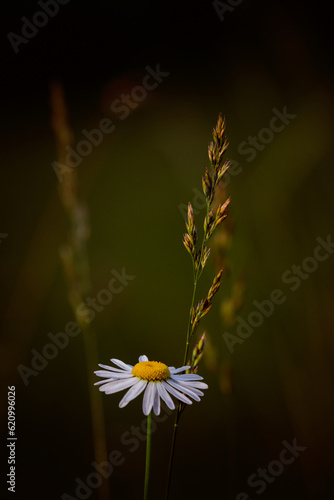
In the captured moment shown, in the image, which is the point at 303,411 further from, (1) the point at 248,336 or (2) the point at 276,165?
(2) the point at 276,165

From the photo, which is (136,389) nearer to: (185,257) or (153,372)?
(153,372)

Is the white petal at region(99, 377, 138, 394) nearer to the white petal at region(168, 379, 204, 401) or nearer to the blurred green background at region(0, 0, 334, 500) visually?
the white petal at region(168, 379, 204, 401)

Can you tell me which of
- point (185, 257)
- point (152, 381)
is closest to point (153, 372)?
point (152, 381)

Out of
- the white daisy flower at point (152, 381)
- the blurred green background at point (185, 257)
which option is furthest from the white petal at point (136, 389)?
the blurred green background at point (185, 257)

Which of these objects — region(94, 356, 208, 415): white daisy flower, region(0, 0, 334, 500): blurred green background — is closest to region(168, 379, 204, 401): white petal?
region(94, 356, 208, 415): white daisy flower

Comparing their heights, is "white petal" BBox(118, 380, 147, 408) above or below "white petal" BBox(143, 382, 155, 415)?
above

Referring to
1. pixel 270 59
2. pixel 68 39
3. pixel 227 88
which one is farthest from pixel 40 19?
pixel 270 59

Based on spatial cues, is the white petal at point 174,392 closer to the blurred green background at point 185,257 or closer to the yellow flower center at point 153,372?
the yellow flower center at point 153,372
